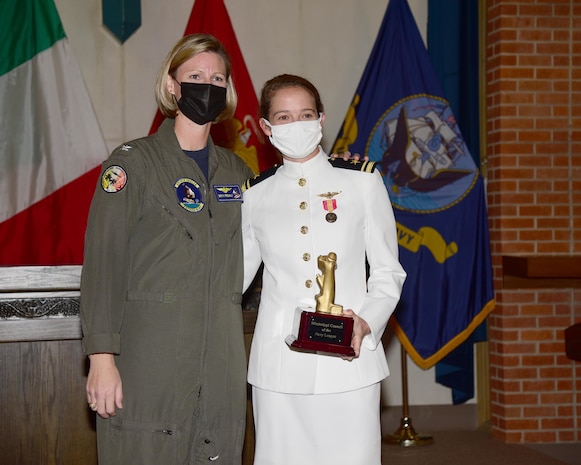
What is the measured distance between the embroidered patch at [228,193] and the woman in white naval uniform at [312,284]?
54mm

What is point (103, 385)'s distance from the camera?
221 centimetres

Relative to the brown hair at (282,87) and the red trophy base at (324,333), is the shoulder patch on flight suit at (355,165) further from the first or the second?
the red trophy base at (324,333)

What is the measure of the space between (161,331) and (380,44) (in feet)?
11.2

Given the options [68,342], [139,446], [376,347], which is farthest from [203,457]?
[68,342]

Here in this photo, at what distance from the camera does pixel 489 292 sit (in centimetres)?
512

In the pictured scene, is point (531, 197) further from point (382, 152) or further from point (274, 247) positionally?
point (274, 247)

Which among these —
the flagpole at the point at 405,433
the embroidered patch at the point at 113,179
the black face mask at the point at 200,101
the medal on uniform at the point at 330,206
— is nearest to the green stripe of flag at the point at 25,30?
the flagpole at the point at 405,433

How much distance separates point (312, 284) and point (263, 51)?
11.1 feet

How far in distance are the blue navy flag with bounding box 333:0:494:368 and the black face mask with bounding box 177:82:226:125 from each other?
2.73m

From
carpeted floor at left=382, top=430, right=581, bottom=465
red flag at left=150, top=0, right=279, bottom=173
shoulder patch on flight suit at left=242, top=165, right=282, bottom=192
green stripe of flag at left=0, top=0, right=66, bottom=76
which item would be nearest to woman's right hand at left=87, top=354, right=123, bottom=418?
shoulder patch on flight suit at left=242, top=165, right=282, bottom=192

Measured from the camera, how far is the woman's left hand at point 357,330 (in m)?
2.24

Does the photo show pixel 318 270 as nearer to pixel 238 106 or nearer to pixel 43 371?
pixel 43 371

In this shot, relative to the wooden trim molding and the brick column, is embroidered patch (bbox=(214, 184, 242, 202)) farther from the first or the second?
the brick column

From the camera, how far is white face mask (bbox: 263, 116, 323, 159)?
2.41 meters
